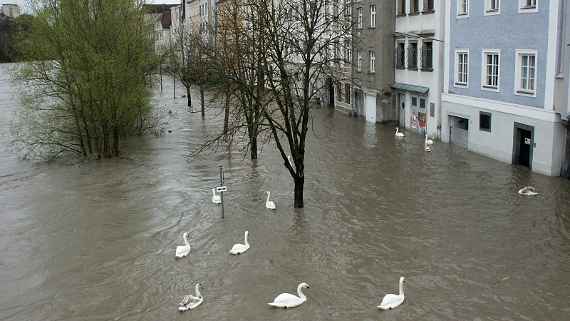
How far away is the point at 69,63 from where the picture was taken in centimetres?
2689

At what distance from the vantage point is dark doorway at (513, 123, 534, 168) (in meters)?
22.5

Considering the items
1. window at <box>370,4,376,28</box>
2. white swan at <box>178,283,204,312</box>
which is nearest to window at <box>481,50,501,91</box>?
window at <box>370,4,376,28</box>

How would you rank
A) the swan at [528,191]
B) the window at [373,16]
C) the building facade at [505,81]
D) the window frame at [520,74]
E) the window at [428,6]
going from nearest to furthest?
the swan at [528,191], the building facade at [505,81], the window frame at [520,74], the window at [428,6], the window at [373,16]

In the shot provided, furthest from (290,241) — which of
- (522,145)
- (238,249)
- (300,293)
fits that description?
(522,145)

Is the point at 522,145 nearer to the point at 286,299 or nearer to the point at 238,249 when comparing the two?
the point at 238,249

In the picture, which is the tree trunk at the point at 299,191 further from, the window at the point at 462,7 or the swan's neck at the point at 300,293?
the window at the point at 462,7

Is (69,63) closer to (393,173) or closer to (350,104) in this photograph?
(393,173)

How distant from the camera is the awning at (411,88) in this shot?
3067 cm

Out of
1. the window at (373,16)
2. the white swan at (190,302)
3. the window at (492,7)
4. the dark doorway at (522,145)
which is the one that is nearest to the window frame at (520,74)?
the dark doorway at (522,145)

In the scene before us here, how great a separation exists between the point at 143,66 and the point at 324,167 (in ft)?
39.8

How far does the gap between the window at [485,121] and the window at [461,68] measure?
182 centimetres

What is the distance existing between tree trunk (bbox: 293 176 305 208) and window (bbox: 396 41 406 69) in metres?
17.2

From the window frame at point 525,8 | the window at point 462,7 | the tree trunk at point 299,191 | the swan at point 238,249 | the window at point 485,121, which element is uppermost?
the window at point 462,7

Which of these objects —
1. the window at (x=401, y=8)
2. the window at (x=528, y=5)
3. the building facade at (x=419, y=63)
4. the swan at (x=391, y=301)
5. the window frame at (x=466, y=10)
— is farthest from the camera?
the window at (x=401, y=8)
